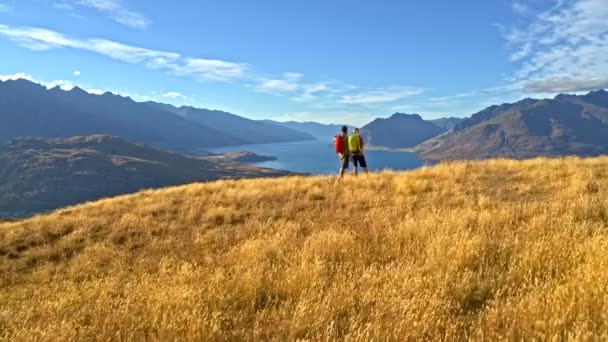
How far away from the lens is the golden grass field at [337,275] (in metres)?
3.95

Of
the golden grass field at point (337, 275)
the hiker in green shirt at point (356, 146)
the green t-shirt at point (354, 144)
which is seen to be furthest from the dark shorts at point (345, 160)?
the golden grass field at point (337, 275)

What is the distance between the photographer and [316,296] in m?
4.73

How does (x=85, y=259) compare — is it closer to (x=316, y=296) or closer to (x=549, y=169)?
(x=316, y=296)

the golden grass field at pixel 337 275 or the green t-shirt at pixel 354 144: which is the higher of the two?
the green t-shirt at pixel 354 144

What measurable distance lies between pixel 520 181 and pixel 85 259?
13107 mm

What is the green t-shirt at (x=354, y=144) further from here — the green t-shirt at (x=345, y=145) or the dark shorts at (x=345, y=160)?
the dark shorts at (x=345, y=160)

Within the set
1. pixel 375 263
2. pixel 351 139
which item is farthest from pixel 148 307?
pixel 351 139

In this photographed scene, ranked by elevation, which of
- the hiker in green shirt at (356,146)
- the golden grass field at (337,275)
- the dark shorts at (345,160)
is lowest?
the golden grass field at (337,275)

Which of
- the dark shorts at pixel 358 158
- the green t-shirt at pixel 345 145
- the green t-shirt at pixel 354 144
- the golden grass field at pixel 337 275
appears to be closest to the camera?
the golden grass field at pixel 337 275

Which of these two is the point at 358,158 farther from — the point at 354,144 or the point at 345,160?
the point at 354,144

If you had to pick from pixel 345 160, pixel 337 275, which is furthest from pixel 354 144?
pixel 337 275

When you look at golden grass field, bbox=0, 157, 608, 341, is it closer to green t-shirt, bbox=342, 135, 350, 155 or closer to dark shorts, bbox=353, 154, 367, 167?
dark shorts, bbox=353, 154, 367, 167

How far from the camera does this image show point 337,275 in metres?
5.40

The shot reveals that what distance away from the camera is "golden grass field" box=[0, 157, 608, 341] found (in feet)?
13.0
